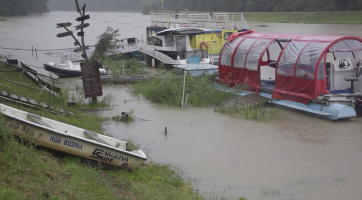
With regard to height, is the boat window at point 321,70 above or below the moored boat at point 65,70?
above

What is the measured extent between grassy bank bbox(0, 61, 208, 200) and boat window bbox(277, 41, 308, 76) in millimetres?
7210

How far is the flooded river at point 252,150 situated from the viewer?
27.0ft

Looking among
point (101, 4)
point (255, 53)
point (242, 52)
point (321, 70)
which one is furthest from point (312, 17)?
point (101, 4)

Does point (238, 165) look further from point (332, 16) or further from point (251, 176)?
point (332, 16)

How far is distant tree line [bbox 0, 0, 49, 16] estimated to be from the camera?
78.9m

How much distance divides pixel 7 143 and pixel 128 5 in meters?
134

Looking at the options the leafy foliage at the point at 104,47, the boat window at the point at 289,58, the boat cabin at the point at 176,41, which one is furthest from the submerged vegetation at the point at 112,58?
the boat window at the point at 289,58

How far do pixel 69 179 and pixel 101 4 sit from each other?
147m

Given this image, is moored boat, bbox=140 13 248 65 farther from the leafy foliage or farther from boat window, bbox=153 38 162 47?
the leafy foliage

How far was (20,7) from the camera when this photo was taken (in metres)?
85.6

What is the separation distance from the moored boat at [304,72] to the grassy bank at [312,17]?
105 ft

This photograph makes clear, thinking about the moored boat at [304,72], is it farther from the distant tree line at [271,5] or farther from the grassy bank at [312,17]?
the grassy bank at [312,17]

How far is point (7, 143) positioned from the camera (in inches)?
253

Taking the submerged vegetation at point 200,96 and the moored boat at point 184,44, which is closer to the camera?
the submerged vegetation at point 200,96
